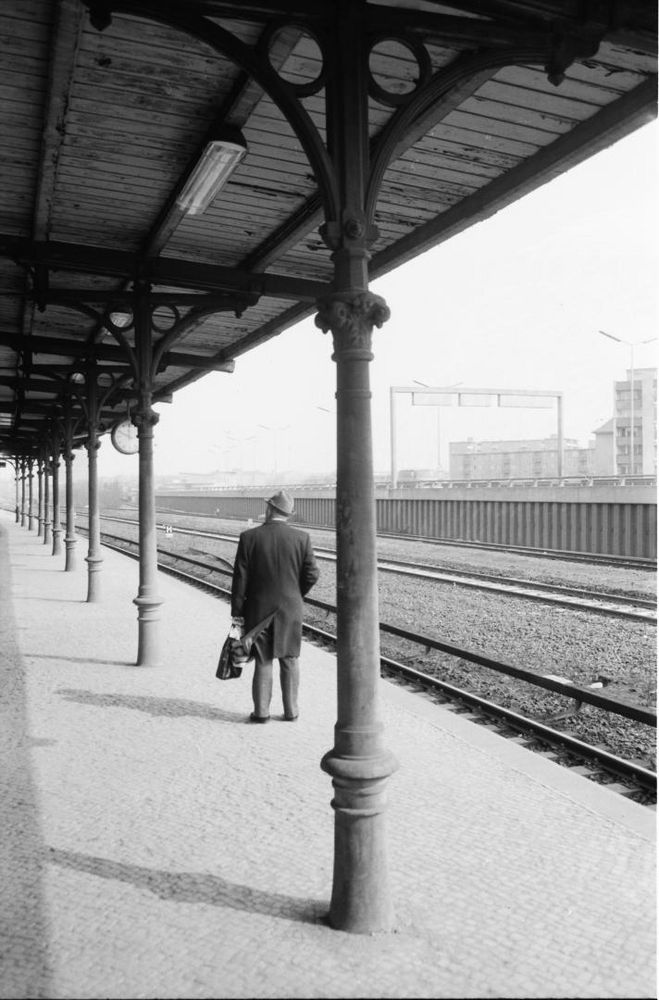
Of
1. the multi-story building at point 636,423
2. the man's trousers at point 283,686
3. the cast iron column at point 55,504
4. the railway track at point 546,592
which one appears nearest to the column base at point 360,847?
the man's trousers at point 283,686

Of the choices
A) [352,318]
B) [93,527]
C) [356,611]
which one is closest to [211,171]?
[352,318]

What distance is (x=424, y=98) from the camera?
12.2 ft

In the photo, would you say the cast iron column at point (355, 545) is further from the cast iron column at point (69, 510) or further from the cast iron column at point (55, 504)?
the cast iron column at point (55, 504)

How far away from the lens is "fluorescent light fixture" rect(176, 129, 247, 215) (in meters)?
4.94

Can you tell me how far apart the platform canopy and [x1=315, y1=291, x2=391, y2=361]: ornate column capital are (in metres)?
0.30

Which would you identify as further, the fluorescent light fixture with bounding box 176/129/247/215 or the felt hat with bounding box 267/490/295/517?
the felt hat with bounding box 267/490/295/517

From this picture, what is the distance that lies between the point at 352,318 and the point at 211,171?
2178mm

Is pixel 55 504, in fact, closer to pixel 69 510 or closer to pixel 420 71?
pixel 69 510

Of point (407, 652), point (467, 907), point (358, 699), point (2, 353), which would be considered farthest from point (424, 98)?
→ point (2, 353)

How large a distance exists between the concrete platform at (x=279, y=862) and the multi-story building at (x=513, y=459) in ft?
301

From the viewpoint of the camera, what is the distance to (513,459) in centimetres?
10512

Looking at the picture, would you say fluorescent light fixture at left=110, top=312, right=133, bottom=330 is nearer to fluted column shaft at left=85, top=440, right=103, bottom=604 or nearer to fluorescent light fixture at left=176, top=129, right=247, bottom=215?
fluorescent light fixture at left=176, top=129, right=247, bottom=215

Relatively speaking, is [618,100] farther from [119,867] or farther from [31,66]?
[119,867]

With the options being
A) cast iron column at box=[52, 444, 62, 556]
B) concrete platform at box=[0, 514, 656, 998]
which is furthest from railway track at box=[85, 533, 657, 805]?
cast iron column at box=[52, 444, 62, 556]
